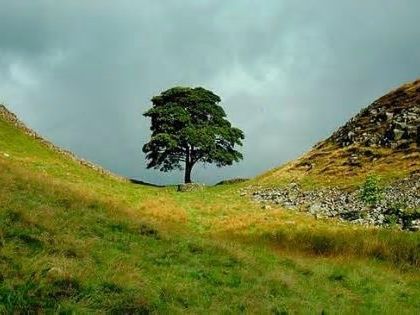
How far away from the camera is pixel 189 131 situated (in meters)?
75.1

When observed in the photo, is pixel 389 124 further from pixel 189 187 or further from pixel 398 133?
pixel 189 187

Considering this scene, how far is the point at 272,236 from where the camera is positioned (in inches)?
1177

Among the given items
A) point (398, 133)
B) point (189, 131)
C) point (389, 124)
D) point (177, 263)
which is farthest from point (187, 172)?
point (177, 263)

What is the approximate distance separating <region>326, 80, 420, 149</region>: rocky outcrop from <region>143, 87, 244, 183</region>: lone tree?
16.4 metres

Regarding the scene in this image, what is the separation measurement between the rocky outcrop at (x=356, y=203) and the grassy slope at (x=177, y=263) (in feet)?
16.7

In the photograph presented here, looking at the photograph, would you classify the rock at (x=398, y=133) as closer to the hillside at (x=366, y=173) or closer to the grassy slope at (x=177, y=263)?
the hillside at (x=366, y=173)

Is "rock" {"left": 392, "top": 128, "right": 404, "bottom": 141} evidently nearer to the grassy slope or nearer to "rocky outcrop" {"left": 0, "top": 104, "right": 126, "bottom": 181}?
"rocky outcrop" {"left": 0, "top": 104, "right": 126, "bottom": 181}

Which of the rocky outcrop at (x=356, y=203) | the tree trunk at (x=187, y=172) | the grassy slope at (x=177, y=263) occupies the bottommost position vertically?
the grassy slope at (x=177, y=263)

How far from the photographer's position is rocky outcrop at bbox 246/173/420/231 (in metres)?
35.1

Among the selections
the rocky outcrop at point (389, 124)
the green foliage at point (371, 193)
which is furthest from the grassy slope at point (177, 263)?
the rocky outcrop at point (389, 124)

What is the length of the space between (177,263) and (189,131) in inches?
2236

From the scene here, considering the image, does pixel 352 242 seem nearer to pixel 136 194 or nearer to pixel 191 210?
pixel 191 210

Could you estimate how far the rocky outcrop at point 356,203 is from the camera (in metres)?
35.1

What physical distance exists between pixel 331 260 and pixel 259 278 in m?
7.69
